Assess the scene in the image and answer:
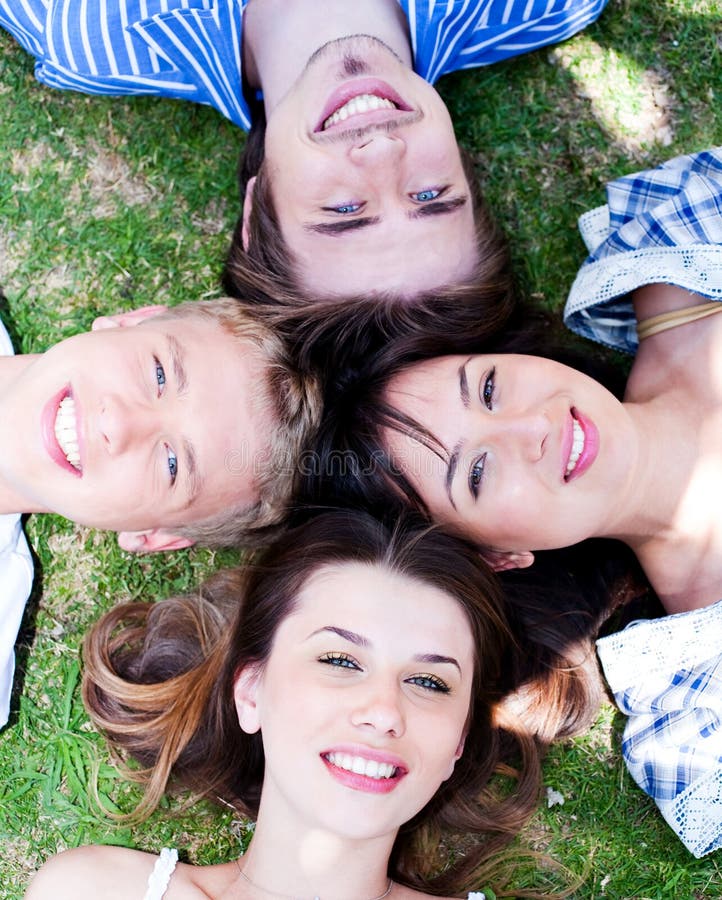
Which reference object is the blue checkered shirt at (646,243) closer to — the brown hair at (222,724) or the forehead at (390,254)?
the forehead at (390,254)

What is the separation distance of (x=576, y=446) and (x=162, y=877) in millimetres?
2222

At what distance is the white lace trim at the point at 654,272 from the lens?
3398 mm

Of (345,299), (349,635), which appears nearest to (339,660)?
(349,635)

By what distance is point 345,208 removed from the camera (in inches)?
120

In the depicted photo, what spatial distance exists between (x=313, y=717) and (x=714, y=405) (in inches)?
75.1

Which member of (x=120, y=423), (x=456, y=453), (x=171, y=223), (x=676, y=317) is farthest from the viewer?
(x=171, y=223)

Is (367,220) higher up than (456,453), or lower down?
higher up

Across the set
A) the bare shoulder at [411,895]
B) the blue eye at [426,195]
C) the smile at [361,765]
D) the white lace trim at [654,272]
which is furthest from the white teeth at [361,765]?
the white lace trim at [654,272]

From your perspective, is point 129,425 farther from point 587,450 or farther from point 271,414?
point 587,450

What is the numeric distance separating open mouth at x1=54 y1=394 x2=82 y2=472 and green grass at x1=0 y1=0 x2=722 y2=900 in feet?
3.47

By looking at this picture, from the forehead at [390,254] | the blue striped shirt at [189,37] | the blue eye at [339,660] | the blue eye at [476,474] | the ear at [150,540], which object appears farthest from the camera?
the blue striped shirt at [189,37]

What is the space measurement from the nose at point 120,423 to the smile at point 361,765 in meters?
1.16

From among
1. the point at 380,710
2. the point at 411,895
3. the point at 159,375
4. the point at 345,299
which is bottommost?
the point at 411,895

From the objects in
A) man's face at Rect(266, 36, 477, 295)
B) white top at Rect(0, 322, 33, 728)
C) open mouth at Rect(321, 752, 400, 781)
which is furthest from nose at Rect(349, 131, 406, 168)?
open mouth at Rect(321, 752, 400, 781)
